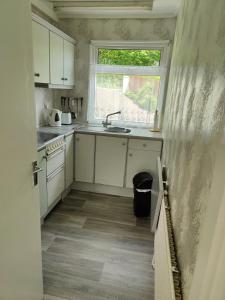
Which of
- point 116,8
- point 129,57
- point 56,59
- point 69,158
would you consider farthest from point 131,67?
point 69,158

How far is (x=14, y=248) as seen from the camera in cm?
109

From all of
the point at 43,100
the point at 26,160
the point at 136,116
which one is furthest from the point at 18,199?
the point at 136,116

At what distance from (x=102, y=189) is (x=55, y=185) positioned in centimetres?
85

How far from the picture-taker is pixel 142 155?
2.81 meters

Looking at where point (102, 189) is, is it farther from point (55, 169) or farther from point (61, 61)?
point (61, 61)

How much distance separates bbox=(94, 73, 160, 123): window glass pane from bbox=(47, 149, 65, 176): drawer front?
111cm

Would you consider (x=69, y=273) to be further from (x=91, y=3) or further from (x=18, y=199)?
(x=91, y=3)

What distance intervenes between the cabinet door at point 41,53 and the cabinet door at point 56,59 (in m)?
0.11

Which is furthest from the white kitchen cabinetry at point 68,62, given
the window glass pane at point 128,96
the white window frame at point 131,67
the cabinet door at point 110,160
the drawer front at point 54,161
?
the drawer front at point 54,161

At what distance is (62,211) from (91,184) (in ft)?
2.14

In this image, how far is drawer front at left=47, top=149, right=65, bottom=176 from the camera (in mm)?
2280

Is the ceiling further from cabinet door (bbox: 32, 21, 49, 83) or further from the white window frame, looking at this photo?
cabinet door (bbox: 32, 21, 49, 83)

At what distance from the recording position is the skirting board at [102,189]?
3.09 metres

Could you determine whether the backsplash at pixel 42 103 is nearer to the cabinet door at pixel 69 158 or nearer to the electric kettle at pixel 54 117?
the electric kettle at pixel 54 117
